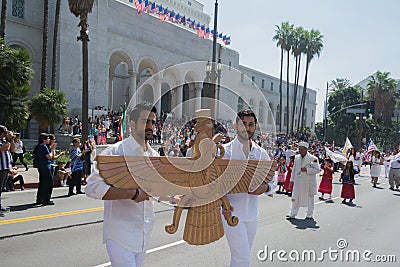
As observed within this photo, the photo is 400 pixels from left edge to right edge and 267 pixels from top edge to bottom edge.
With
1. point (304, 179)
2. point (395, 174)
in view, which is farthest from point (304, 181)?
point (395, 174)

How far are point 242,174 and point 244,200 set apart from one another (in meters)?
0.67

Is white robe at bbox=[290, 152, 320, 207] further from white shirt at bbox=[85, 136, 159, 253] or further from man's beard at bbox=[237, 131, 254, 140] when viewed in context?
white shirt at bbox=[85, 136, 159, 253]

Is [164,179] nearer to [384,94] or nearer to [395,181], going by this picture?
[395,181]

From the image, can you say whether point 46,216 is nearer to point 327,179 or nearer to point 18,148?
point 18,148

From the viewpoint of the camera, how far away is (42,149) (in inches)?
413

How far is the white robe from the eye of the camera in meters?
9.92

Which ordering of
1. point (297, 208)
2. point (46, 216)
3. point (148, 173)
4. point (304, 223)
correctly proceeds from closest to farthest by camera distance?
point (148, 173) → point (46, 216) → point (304, 223) → point (297, 208)

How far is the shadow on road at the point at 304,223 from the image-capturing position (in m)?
8.98

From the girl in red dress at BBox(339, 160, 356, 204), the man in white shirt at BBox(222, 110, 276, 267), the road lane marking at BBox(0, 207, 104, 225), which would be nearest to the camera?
the man in white shirt at BBox(222, 110, 276, 267)

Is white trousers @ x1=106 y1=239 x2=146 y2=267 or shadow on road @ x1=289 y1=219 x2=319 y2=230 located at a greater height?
white trousers @ x1=106 y1=239 x2=146 y2=267

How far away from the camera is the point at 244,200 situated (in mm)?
3998

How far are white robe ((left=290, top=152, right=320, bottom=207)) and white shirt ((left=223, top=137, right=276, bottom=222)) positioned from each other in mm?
6096

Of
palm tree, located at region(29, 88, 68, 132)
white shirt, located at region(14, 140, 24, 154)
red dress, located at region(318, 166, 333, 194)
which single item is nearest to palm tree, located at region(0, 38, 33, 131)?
white shirt, located at region(14, 140, 24, 154)

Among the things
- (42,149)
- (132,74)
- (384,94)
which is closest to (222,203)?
(42,149)
